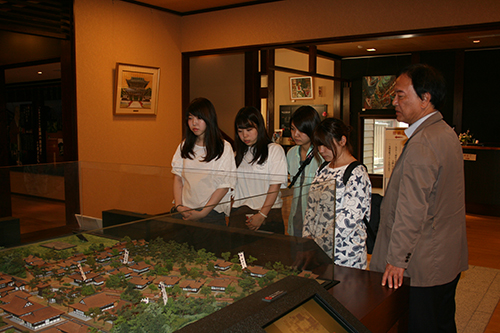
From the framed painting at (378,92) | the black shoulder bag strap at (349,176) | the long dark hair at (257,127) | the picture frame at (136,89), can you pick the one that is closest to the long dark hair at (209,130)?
the long dark hair at (257,127)

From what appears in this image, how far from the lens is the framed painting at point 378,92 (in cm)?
959

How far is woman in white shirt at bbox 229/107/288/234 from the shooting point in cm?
123

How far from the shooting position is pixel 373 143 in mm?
10086

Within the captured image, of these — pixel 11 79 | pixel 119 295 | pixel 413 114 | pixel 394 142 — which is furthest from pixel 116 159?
pixel 394 142

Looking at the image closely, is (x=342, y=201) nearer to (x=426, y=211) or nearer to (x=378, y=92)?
(x=426, y=211)

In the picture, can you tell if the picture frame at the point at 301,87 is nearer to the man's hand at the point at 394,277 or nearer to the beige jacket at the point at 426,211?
Answer: the beige jacket at the point at 426,211

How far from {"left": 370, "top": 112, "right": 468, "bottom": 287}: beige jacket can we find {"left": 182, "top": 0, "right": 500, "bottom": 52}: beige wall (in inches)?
111

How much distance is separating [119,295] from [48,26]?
426 cm

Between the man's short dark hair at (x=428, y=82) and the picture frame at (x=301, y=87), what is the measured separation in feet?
23.8

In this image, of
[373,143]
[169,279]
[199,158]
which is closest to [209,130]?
[199,158]

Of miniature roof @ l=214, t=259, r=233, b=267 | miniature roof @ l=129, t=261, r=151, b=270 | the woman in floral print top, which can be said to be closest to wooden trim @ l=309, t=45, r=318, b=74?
the woman in floral print top

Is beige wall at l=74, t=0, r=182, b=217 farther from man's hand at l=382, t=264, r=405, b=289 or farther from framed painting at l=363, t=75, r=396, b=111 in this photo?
framed painting at l=363, t=75, r=396, b=111

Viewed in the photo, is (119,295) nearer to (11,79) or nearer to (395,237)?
(395,237)

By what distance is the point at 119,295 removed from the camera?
0.95 metres
